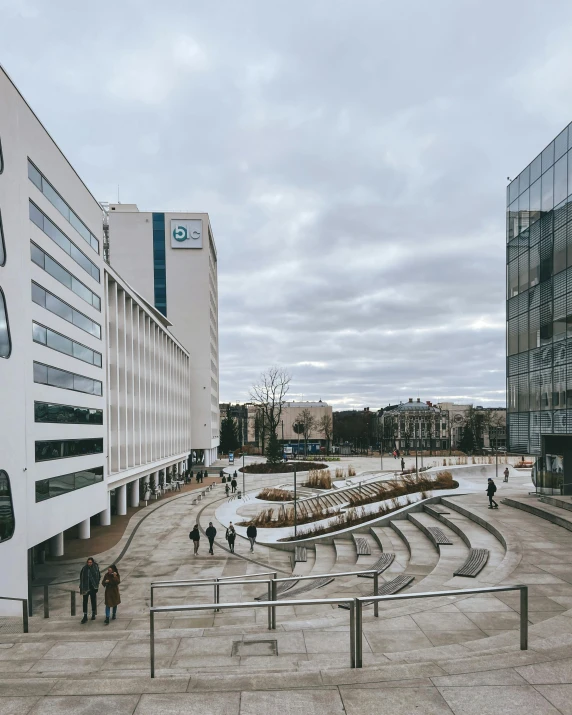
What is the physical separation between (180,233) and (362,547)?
212ft

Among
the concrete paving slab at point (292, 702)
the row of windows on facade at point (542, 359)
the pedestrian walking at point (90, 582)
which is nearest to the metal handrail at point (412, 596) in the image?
the concrete paving slab at point (292, 702)

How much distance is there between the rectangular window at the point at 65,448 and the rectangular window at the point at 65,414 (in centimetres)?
82

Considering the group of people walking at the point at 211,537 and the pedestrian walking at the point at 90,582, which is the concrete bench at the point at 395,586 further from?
the group of people walking at the point at 211,537

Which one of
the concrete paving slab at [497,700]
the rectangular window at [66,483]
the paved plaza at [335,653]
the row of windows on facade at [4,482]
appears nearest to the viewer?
the concrete paving slab at [497,700]

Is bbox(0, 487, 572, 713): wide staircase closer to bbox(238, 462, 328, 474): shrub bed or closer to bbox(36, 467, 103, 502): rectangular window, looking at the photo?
bbox(36, 467, 103, 502): rectangular window

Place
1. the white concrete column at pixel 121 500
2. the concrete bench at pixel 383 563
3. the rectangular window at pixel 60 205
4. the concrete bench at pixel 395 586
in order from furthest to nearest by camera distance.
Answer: the white concrete column at pixel 121 500 → the rectangular window at pixel 60 205 → the concrete bench at pixel 383 563 → the concrete bench at pixel 395 586

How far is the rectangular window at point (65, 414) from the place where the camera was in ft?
65.2

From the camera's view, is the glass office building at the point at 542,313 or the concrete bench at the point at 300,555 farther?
the glass office building at the point at 542,313

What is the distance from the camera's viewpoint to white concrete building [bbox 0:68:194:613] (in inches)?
664

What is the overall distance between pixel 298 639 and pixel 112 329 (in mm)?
28016

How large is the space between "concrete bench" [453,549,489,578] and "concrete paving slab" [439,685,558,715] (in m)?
8.16

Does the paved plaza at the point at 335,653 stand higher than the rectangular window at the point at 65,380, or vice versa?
the rectangular window at the point at 65,380

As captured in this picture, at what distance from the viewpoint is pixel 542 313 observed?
2592 cm

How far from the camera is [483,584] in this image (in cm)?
1212
